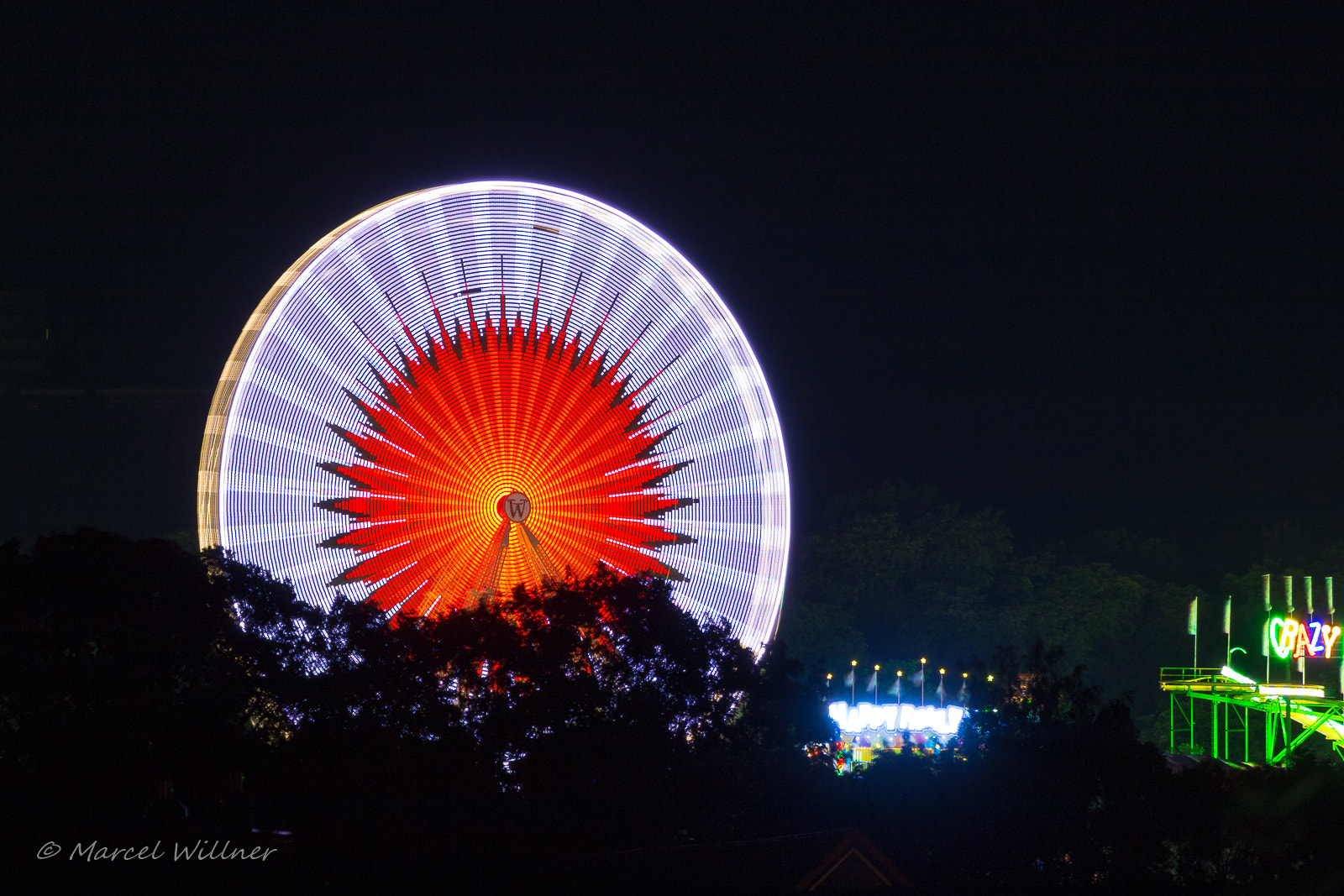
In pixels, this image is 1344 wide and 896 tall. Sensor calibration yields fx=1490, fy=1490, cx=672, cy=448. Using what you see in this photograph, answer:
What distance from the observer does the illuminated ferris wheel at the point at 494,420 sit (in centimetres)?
1962

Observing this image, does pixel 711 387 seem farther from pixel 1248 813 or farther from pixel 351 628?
pixel 1248 813

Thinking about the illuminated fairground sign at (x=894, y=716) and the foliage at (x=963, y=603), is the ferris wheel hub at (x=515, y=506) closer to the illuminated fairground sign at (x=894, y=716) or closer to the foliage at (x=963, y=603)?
the illuminated fairground sign at (x=894, y=716)

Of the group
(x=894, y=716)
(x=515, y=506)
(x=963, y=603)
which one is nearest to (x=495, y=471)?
(x=515, y=506)

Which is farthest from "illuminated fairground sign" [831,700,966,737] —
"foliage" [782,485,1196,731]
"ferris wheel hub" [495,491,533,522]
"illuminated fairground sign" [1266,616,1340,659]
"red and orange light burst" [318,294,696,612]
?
"ferris wheel hub" [495,491,533,522]

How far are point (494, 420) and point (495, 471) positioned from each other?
2.34 feet

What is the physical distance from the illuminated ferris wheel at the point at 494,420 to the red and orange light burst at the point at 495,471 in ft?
0.10

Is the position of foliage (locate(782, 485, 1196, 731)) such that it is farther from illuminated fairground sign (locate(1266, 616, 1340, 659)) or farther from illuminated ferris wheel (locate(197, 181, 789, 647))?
illuminated ferris wheel (locate(197, 181, 789, 647))

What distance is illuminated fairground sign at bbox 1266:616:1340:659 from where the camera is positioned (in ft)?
96.8

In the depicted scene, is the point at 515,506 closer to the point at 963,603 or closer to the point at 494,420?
A: the point at 494,420

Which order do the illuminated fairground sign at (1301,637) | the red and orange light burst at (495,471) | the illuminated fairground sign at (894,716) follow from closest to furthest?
the red and orange light burst at (495,471) < the illuminated fairground sign at (1301,637) < the illuminated fairground sign at (894,716)

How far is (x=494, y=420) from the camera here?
20.3 metres

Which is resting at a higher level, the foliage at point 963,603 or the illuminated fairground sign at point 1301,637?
the foliage at point 963,603

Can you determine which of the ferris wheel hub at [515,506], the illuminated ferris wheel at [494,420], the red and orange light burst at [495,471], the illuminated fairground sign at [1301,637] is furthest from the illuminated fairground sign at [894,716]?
the ferris wheel hub at [515,506]

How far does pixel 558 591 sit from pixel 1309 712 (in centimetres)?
1747
